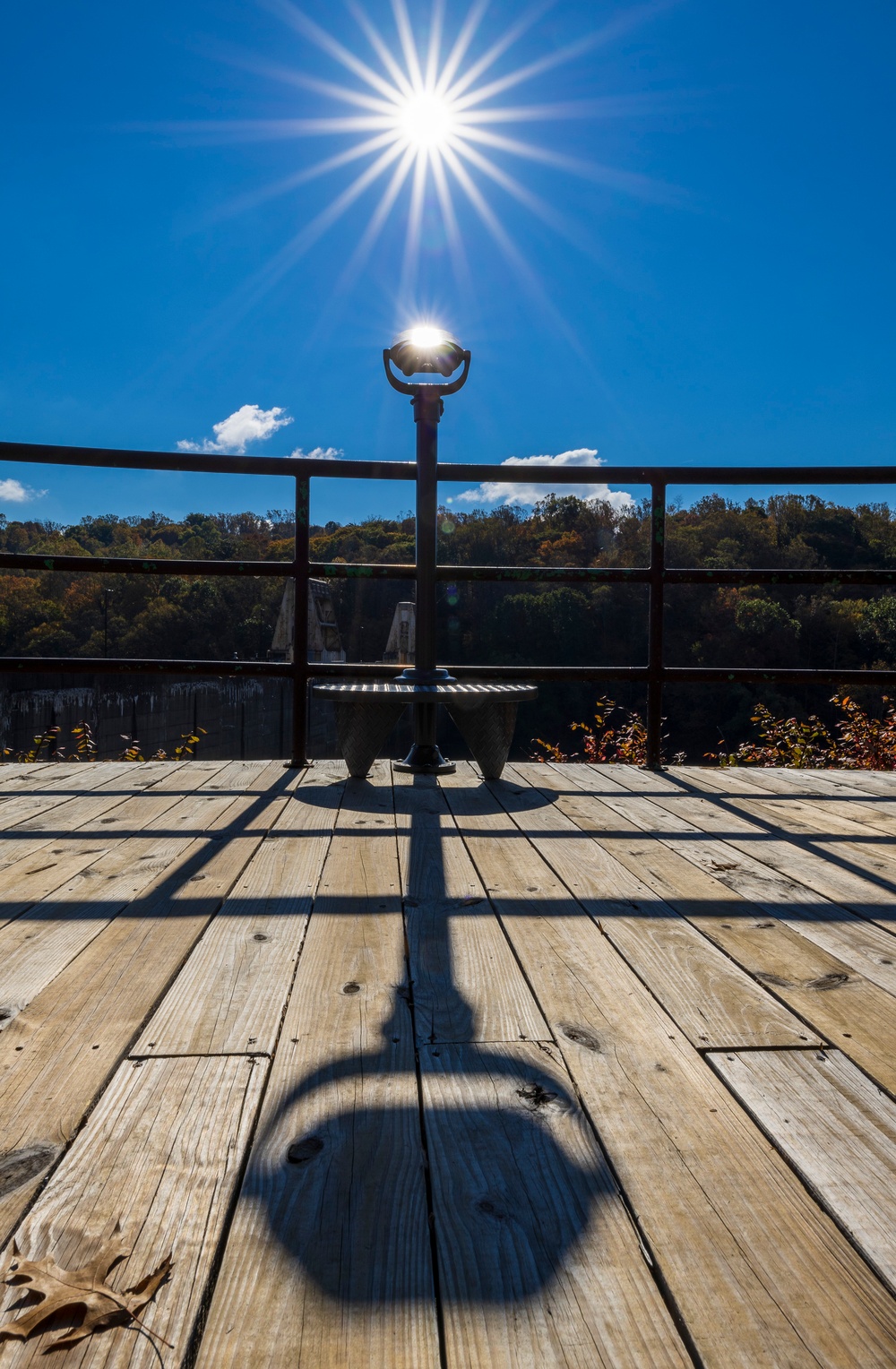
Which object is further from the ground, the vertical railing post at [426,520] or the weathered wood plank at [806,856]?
the vertical railing post at [426,520]

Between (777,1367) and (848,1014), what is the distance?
23.0 inches

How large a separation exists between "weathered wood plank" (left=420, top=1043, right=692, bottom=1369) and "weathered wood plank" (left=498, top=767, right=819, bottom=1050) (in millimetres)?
262

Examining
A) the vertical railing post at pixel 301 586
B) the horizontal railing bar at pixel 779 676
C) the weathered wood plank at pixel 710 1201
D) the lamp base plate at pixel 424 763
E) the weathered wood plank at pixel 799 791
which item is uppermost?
the vertical railing post at pixel 301 586

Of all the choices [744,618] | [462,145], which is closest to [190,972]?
[462,145]

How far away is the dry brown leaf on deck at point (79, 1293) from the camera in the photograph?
546 millimetres

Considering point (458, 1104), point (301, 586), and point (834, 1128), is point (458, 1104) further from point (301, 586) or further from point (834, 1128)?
point (301, 586)

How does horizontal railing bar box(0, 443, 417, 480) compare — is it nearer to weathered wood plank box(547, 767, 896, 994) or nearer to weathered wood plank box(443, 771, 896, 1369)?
weathered wood plank box(547, 767, 896, 994)

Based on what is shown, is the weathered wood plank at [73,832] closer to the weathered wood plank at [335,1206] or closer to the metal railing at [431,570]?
the metal railing at [431,570]

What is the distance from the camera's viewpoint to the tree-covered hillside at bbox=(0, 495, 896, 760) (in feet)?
59.4

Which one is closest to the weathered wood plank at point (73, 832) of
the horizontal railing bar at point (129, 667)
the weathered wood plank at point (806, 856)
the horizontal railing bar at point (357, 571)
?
the horizontal railing bar at point (129, 667)

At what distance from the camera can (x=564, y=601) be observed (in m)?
27.0

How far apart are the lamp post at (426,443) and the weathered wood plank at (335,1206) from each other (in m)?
1.67

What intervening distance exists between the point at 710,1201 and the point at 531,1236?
0.52 feet

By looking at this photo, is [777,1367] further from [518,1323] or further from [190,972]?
[190,972]
